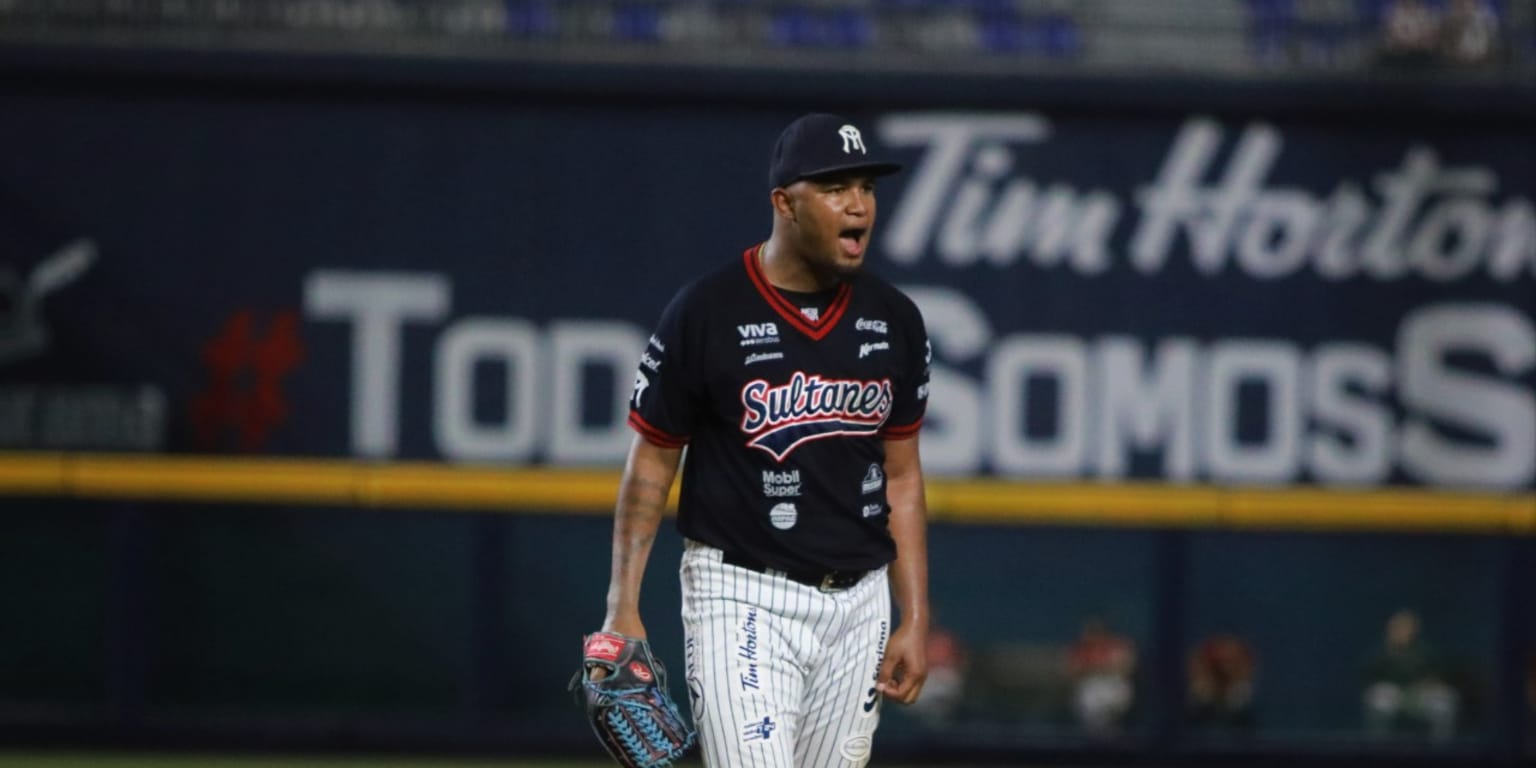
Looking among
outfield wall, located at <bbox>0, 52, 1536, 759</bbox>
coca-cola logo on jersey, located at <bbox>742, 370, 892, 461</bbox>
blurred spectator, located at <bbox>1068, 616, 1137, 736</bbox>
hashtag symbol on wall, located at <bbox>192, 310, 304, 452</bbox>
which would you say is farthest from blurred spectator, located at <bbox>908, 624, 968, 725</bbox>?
coca-cola logo on jersey, located at <bbox>742, 370, 892, 461</bbox>

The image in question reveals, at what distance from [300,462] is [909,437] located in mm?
3852

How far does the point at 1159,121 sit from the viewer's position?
25.5ft

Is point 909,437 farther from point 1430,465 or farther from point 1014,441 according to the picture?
point 1430,465

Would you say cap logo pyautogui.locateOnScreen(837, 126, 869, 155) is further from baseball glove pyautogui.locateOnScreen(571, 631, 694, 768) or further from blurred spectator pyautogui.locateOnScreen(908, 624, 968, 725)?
blurred spectator pyautogui.locateOnScreen(908, 624, 968, 725)

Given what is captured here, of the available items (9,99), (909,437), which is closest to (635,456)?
(909,437)

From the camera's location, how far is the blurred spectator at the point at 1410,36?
7.91m

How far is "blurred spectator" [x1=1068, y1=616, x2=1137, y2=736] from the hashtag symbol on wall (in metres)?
2.91

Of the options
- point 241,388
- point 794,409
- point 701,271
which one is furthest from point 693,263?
point 794,409

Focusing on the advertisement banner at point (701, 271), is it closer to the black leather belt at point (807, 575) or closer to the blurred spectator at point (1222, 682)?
the blurred spectator at point (1222, 682)

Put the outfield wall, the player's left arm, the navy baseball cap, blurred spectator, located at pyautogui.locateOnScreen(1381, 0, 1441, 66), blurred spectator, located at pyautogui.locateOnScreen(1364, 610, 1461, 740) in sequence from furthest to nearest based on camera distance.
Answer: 1. blurred spectator, located at pyautogui.locateOnScreen(1381, 0, 1441, 66)
2. the outfield wall
3. blurred spectator, located at pyautogui.locateOnScreen(1364, 610, 1461, 740)
4. the player's left arm
5. the navy baseball cap

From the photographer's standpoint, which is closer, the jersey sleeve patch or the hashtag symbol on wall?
the jersey sleeve patch

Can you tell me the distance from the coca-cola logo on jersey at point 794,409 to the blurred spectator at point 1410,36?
4633 millimetres

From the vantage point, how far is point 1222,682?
742cm

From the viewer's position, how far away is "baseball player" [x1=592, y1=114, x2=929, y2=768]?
12.7 ft
